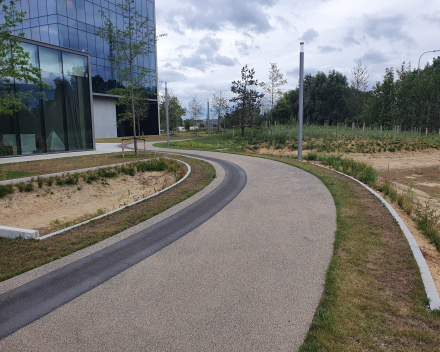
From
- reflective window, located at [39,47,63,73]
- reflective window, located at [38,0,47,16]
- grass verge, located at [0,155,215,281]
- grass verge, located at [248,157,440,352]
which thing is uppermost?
reflective window, located at [38,0,47,16]

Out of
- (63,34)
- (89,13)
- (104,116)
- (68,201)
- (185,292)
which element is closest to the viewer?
(185,292)

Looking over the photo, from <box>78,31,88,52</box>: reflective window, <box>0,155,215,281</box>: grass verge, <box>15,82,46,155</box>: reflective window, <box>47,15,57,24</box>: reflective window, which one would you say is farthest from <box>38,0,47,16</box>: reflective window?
<box>0,155,215,281</box>: grass verge

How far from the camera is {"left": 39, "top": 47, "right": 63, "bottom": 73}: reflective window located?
20562mm

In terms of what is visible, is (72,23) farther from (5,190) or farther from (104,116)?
(5,190)

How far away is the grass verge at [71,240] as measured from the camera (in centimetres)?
540

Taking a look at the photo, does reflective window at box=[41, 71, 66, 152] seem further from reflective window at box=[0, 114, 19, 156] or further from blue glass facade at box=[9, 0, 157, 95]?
blue glass facade at box=[9, 0, 157, 95]

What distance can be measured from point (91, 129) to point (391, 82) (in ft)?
136

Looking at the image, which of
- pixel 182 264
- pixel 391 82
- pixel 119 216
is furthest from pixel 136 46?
pixel 391 82

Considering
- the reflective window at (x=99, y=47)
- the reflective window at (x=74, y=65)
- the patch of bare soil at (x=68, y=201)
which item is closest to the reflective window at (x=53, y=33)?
the reflective window at (x=99, y=47)

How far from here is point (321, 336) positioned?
334cm

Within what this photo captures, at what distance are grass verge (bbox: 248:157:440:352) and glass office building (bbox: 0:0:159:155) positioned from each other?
60.9 ft

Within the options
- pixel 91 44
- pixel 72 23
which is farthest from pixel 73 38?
pixel 91 44

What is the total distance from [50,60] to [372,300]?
2355cm

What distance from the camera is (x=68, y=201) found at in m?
11.9
